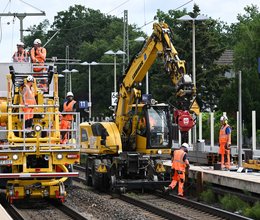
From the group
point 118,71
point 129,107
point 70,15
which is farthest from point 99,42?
point 129,107

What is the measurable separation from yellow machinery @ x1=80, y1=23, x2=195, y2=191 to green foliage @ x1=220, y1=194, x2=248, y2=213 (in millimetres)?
2427

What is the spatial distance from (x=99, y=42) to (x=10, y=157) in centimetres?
8266

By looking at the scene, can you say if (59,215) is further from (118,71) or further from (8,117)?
(118,71)

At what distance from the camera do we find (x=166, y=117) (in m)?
25.5

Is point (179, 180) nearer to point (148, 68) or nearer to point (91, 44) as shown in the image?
point (148, 68)

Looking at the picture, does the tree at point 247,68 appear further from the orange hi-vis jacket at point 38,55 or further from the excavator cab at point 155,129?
the orange hi-vis jacket at point 38,55

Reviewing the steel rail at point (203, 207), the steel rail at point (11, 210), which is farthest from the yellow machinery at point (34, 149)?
the steel rail at point (203, 207)

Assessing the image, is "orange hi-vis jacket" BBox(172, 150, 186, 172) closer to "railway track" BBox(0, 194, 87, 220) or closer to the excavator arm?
the excavator arm

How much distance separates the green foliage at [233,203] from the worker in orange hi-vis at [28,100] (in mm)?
5343

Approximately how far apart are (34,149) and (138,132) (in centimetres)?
650

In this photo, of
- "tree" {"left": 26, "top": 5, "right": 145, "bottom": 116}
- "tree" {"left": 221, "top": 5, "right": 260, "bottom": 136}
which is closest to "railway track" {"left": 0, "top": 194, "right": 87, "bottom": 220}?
"tree" {"left": 221, "top": 5, "right": 260, "bottom": 136}

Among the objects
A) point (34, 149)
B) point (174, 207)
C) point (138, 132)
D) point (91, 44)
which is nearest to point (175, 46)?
point (91, 44)

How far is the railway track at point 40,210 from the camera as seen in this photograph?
19562 mm

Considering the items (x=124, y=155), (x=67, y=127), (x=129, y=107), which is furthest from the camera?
(x=129, y=107)
